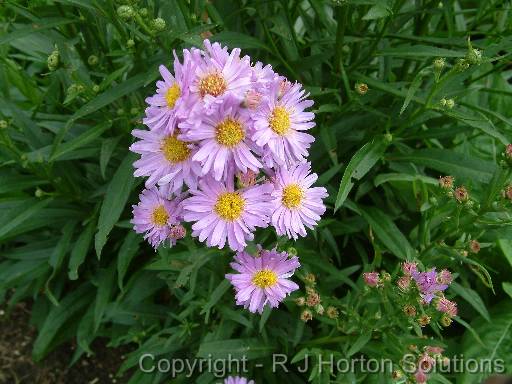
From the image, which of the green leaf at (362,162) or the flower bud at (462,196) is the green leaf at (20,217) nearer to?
the green leaf at (362,162)

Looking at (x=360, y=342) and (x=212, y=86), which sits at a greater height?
(x=212, y=86)

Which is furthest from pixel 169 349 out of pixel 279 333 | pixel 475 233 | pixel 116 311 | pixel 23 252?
pixel 475 233

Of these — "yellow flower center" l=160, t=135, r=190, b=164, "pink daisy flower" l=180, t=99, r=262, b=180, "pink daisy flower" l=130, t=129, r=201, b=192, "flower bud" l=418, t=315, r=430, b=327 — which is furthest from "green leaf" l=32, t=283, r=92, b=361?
"flower bud" l=418, t=315, r=430, b=327

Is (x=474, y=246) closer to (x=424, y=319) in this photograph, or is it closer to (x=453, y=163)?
(x=424, y=319)

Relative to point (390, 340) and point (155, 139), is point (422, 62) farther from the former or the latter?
point (155, 139)

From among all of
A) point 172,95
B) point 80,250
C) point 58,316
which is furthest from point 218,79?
point 58,316

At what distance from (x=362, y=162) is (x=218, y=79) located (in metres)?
0.89

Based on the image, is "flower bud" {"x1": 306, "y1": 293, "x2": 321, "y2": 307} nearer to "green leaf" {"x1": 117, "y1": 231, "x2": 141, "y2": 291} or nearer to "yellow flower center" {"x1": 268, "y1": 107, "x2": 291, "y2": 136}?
"yellow flower center" {"x1": 268, "y1": 107, "x2": 291, "y2": 136}

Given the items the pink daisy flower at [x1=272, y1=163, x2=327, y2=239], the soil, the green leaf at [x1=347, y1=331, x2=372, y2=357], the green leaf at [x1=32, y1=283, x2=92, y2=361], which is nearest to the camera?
the pink daisy flower at [x1=272, y1=163, x2=327, y2=239]

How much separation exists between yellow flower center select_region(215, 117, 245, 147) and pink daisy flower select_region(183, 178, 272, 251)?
0.17 metres

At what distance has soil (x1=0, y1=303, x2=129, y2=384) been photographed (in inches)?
125

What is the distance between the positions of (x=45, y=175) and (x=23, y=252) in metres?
0.65

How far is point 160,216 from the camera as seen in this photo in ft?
6.48

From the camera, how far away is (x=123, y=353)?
3.23 meters
